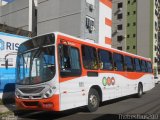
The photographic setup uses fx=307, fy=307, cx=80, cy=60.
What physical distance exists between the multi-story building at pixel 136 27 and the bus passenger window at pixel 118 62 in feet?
183

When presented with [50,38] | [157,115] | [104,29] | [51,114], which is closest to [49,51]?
[50,38]

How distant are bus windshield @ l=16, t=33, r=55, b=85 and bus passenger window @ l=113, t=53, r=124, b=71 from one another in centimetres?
522

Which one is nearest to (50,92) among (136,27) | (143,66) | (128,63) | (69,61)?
(69,61)

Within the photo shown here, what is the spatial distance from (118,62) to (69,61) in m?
5.24

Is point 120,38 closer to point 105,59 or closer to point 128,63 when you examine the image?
point 128,63

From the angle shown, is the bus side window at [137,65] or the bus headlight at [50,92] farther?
the bus side window at [137,65]

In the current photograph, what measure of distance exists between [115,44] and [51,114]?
6377 centimetres

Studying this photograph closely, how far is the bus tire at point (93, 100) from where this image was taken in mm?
12180

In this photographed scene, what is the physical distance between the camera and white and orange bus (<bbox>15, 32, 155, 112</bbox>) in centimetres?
1020

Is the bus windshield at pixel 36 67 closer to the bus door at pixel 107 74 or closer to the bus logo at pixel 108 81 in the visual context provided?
the bus door at pixel 107 74

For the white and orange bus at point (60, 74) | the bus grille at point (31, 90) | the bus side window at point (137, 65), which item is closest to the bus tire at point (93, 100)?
the white and orange bus at point (60, 74)

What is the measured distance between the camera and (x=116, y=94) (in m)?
14.9

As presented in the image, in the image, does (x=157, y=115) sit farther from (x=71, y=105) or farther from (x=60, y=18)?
(x=60, y=18)

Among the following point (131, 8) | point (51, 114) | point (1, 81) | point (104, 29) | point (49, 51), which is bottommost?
point (51, 114)
